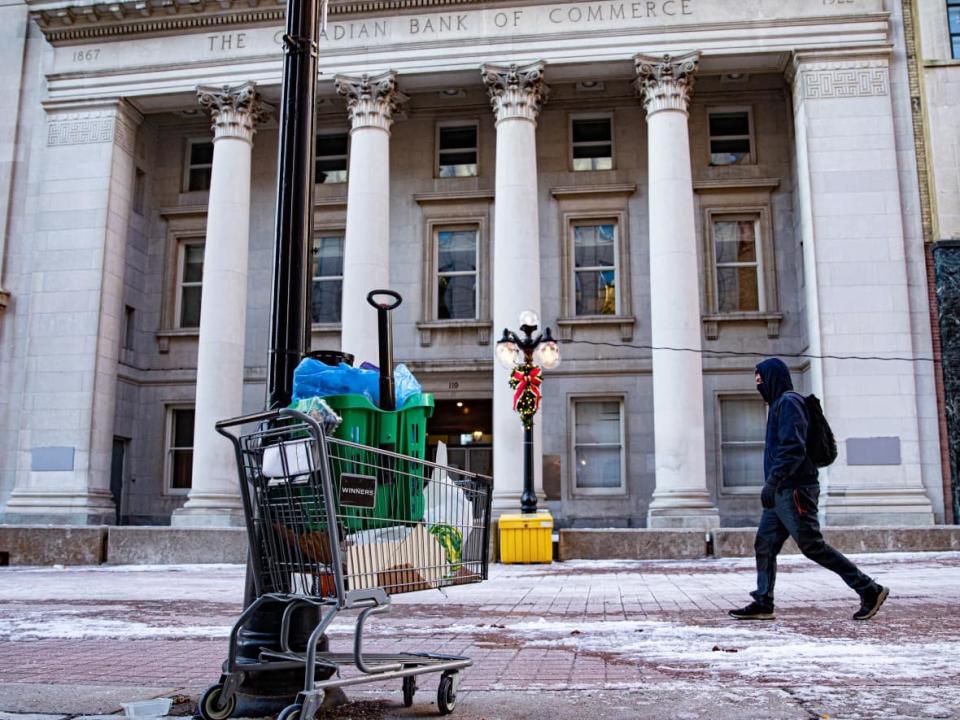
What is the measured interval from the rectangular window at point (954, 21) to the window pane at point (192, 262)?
20791mm

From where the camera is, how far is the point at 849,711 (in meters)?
4.21

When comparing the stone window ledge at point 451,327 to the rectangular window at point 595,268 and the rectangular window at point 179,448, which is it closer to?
the rectangular window at point 595,268

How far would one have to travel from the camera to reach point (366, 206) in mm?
22422

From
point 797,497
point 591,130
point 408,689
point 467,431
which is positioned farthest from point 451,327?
point 408,689

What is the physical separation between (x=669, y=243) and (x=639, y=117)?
6.05 m

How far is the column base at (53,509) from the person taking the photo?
22.3m

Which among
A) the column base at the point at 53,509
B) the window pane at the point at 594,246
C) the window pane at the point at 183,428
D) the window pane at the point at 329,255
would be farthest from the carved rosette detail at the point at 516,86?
the column base at the point at 53,509

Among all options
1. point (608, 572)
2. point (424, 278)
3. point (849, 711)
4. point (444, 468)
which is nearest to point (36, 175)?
point (424, 278)

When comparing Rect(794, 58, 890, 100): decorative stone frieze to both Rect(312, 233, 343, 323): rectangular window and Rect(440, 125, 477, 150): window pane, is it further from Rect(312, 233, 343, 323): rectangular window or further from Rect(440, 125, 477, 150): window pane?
Rect(312, 233, 343, 323): rectangular window

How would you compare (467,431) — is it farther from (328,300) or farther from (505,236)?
(505,236)

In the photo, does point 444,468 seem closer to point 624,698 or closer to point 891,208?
point 624,698

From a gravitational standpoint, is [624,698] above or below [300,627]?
below

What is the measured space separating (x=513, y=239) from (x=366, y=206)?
3801 mm

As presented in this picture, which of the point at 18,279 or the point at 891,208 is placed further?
the point at 18,279
